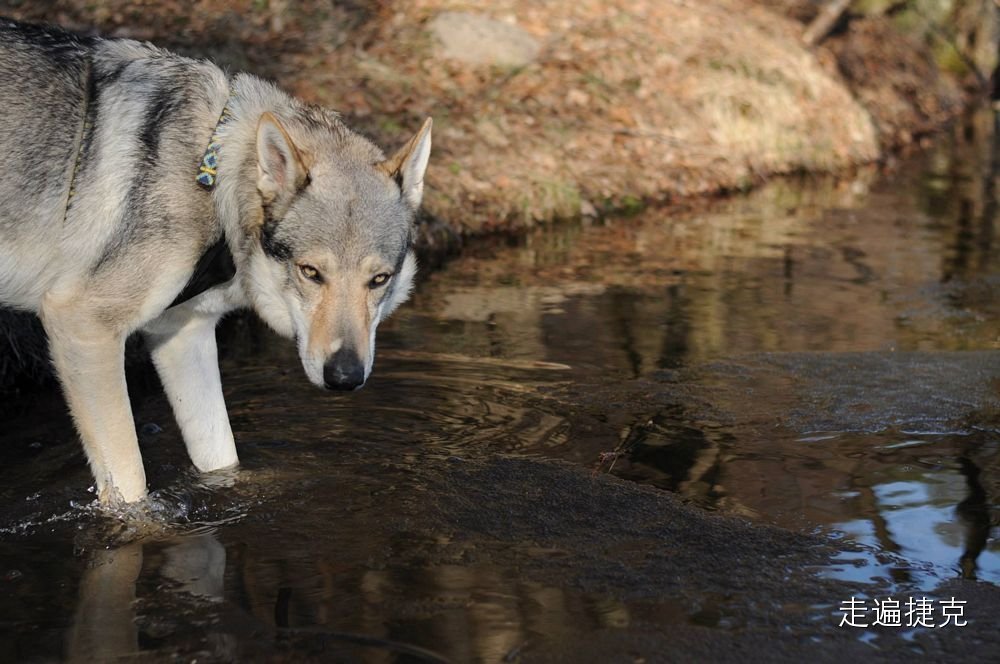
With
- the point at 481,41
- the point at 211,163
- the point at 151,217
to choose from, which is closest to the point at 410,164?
the point at 211,163

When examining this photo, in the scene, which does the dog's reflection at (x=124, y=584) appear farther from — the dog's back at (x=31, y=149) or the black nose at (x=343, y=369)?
the dog's back at (x=31, y=149)

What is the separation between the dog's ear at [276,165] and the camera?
4773 mm

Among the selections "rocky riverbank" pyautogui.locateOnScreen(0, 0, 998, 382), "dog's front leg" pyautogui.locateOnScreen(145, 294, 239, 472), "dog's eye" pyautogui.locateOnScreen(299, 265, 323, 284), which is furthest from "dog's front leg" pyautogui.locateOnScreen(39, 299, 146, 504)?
"rocky riverbank" pyautogui.locateOnScreen(0, 0, 998, 382)

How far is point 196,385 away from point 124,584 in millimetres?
1315

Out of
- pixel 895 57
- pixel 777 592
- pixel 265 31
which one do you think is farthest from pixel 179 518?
pixel 895 57

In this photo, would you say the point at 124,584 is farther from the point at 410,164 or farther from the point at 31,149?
the point at 410,164

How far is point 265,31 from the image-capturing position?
13734 millimetres

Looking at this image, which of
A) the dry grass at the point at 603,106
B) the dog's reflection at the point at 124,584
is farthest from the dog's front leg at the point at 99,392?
the dry grass at the point at 603,106

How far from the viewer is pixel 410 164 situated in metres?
5.18

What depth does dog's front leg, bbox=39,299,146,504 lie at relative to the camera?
479cm

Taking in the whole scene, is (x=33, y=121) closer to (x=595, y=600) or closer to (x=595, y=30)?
(x=595, y=600)

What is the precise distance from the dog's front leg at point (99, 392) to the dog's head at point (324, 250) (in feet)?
2.23

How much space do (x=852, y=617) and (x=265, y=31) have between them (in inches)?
443

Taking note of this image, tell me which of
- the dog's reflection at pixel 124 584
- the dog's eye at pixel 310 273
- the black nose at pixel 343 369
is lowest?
the dog's reflection at pixel 124 584
